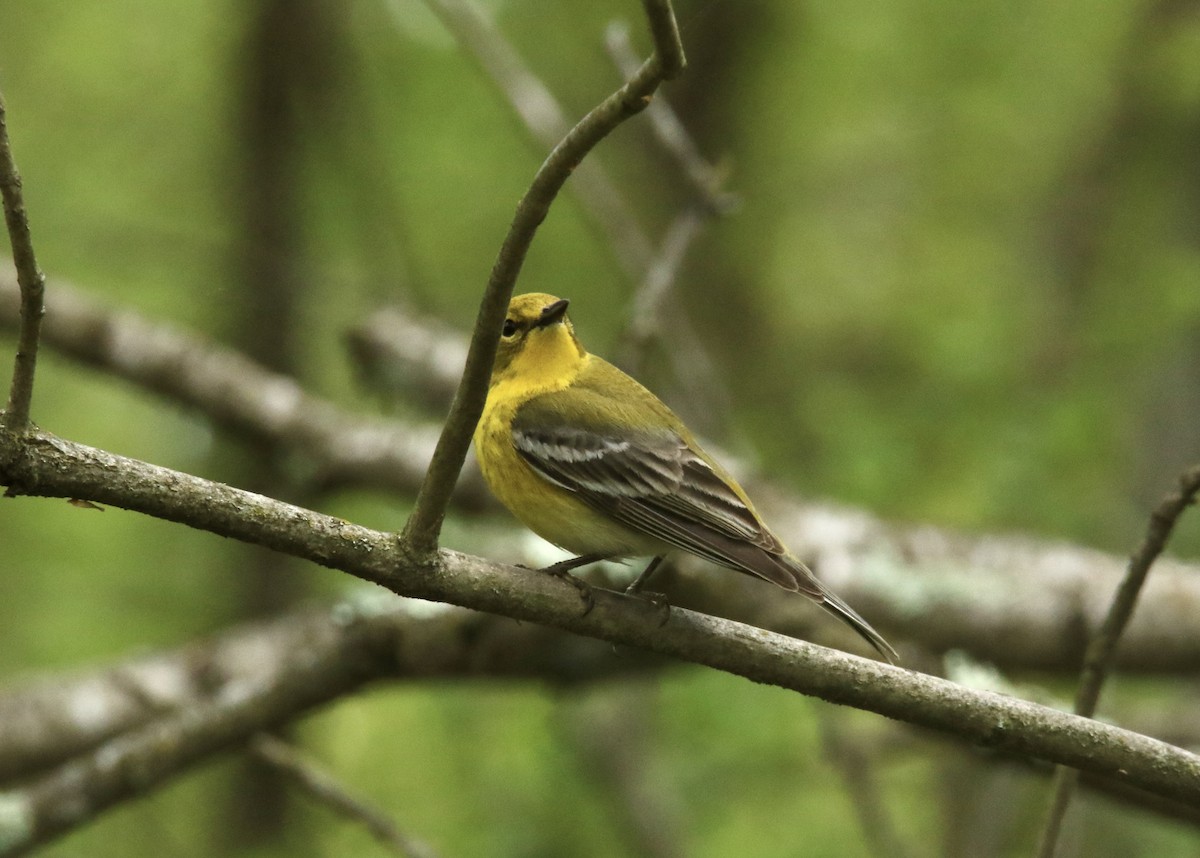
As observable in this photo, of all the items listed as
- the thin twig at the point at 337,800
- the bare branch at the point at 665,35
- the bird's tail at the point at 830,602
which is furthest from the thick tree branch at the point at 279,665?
the bare branch at the point at 665,35

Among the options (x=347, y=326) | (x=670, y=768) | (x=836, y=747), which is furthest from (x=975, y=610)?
(x=347, y=326)

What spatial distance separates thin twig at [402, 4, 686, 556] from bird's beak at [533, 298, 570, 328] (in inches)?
84.4

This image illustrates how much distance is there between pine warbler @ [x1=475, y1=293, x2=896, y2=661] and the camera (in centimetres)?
428

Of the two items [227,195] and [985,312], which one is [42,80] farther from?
[985,312]

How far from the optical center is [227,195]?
10.1 meters

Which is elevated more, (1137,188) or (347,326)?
(1137,188)

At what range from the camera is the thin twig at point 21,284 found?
2.61 meters

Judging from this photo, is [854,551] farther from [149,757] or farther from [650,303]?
[149,757]

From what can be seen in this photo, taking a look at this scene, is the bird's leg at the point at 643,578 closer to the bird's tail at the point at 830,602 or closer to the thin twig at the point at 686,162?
the bird's tail at the point at 830,602

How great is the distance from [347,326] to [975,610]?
5068mm

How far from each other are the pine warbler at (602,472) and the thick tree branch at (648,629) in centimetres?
62

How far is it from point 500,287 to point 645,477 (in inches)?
76.6

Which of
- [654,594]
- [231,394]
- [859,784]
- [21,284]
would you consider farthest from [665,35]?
[231,394]

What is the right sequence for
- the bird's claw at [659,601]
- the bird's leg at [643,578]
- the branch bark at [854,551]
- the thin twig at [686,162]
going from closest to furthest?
the bird's claw at [659,601] < the bird's leg at [643,578] < the thin twig at [686,162] < the branch bark at [854,551]
